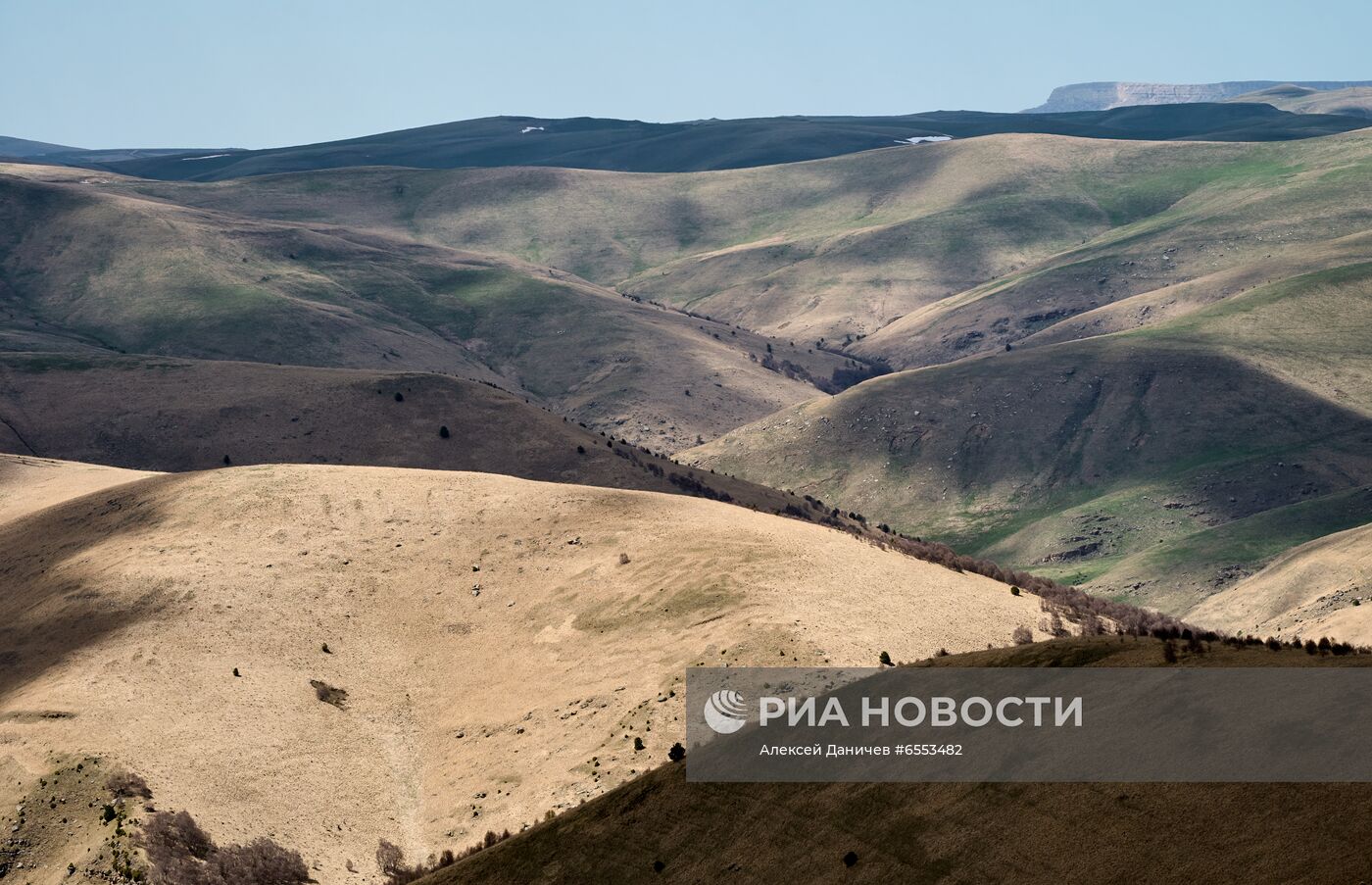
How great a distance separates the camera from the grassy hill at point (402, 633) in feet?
157

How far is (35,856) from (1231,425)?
123m

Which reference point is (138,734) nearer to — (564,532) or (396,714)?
(396,714)

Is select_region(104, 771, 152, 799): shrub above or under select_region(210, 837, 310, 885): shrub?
above

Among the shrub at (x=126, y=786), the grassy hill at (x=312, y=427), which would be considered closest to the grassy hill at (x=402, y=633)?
the shrub at (x=126, y=786)

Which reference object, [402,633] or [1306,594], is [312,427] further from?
[1306,594]

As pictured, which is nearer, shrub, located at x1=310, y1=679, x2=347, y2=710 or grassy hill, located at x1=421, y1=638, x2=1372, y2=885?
grassy hill, located at x1=421, y1=638, x2=1372, y2=885

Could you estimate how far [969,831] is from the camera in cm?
3541

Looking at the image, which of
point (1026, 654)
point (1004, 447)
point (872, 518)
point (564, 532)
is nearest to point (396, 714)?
point (564, 532)

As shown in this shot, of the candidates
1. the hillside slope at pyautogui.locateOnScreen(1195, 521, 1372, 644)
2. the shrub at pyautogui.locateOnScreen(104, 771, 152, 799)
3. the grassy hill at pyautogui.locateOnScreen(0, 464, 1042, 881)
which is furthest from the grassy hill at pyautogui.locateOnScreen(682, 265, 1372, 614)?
the shrub at pyautogui.locateOnScreen(104, 771, 152, 799)

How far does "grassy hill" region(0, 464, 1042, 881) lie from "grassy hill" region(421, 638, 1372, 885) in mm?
4599

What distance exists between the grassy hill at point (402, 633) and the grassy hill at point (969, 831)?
460cm

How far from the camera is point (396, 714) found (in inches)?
2205

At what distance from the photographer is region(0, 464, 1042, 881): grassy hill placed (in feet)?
157

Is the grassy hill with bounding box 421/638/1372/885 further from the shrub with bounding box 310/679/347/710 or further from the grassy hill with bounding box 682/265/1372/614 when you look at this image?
the grassy hill with bounding box 682/265/1372/614
